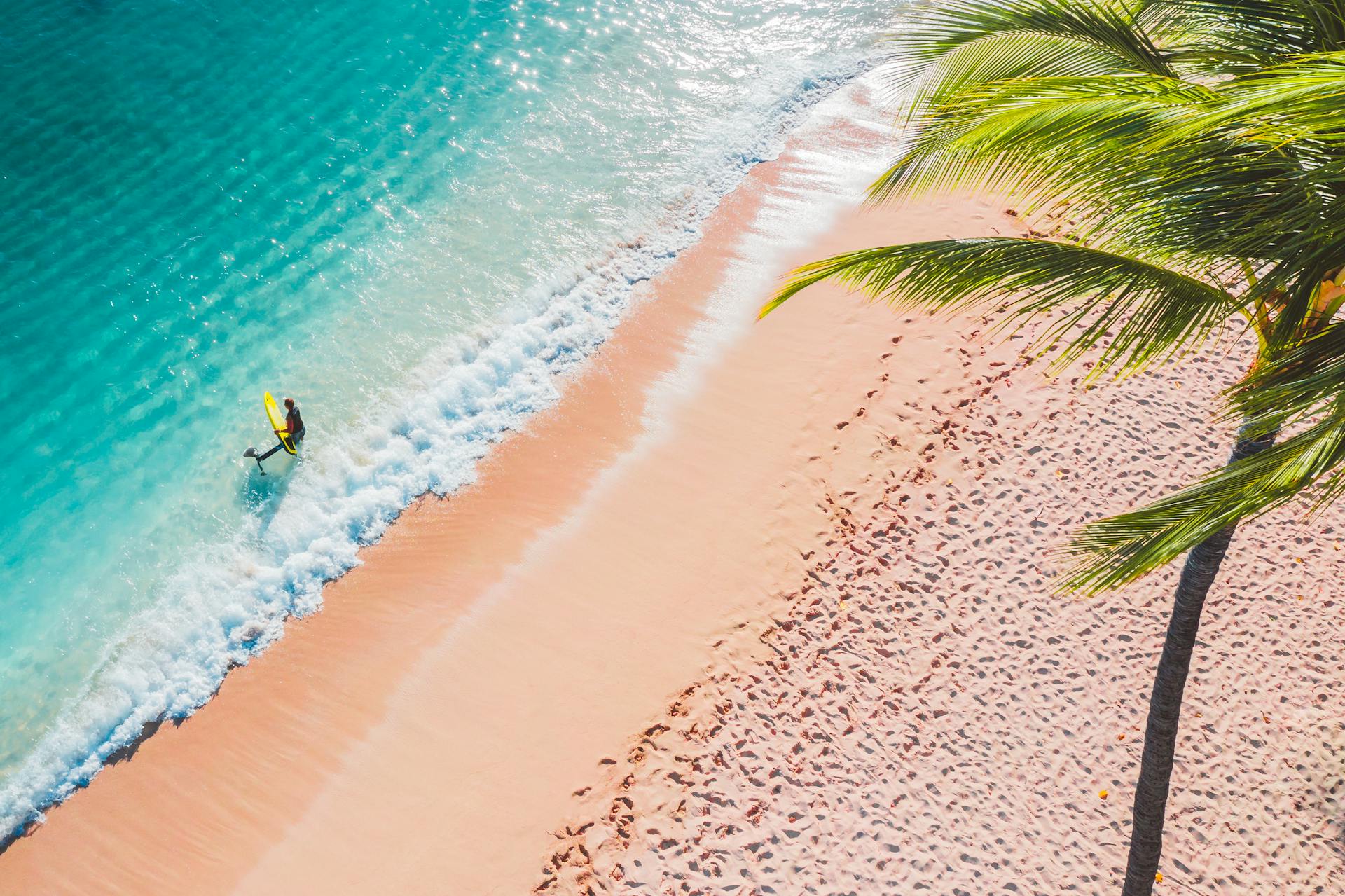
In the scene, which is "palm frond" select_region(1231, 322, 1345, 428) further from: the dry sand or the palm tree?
the dry sand

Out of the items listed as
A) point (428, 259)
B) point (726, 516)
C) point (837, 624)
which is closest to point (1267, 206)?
point (837, 624)

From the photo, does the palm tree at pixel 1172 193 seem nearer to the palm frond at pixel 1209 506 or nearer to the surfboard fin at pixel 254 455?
the palm frond at pixel 1209 506

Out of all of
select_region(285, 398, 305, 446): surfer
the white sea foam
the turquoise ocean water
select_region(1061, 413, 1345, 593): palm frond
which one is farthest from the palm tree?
select_region(285, 398, 305, 446): surfer

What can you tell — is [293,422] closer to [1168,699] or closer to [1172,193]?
[1168,699]

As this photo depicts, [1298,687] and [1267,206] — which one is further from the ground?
[1267,206]

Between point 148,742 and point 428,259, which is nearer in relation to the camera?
point 148,742

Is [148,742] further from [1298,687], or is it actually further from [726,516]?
[1298,687]
